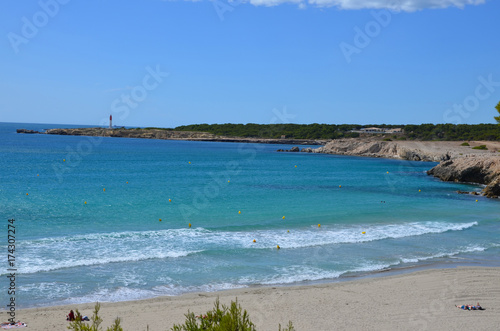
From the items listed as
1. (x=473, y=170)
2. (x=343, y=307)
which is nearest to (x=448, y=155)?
(x=473, y=170)

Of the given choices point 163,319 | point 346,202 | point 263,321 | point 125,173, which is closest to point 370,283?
point 263,321

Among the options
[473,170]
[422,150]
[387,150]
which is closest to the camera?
[473,170]

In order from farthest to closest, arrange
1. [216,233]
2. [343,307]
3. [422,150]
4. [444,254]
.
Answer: [422,150] → [216,233] → [444,254] → [343,307]

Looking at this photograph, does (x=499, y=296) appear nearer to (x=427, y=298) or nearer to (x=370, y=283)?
(x=427, y=298)

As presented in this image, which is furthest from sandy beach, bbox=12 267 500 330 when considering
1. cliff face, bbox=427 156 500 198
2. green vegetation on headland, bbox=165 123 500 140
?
green vegetation on headland, bbox=165 123 500 140

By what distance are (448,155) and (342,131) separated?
75.1 m

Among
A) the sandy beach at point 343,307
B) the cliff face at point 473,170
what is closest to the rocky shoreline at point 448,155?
the cliff face at point 473,170

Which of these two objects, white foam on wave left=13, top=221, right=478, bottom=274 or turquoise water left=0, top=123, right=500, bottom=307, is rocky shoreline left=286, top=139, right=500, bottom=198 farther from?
white foam on wave left=13, top=221, right=478, bottom=274

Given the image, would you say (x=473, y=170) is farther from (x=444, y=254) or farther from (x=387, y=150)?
(x=387, y=150)

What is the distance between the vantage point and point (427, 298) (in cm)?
1455

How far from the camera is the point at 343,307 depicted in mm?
13602

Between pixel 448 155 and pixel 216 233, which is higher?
pixel 448 155

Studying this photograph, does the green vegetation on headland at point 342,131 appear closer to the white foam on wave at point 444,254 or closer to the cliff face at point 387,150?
the cliff face at point 387,150

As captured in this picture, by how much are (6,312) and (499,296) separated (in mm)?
15195
